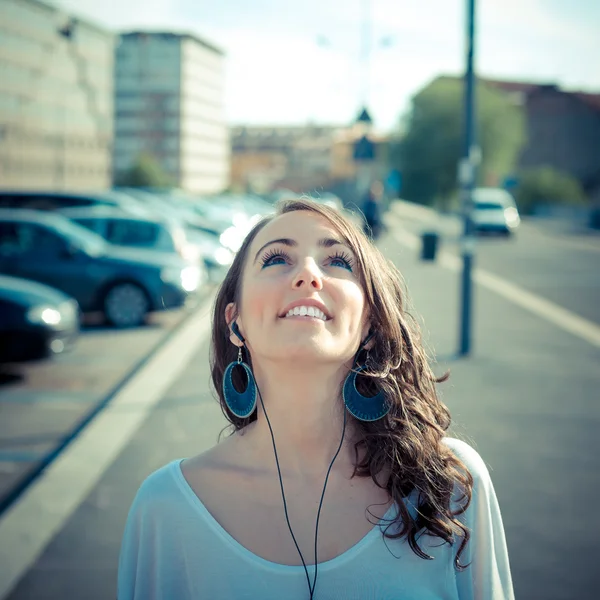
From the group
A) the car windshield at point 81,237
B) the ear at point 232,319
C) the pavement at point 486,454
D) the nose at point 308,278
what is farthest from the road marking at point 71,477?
the car windshield at point 81,237

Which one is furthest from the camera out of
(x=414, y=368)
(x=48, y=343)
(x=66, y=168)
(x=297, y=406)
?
(x=66, y=168)

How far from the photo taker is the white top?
171 cm

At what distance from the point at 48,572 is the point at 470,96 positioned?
7076 millimetres

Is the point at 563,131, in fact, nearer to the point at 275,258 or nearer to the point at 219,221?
the point at 219,221

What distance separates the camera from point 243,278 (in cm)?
201

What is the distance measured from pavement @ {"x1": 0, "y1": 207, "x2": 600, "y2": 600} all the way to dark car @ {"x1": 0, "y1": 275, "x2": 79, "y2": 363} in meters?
1.02

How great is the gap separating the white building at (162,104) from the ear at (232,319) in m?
111

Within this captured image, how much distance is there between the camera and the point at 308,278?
5.93 feet

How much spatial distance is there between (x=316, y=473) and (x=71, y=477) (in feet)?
12.2

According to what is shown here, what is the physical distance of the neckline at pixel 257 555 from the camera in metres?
1.72

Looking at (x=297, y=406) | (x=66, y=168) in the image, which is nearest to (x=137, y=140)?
(x=66, y=168)

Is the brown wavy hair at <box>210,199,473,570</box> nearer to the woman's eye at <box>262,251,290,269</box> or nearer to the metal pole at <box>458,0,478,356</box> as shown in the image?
the woman's eye at <box>262,251,290,269</box>

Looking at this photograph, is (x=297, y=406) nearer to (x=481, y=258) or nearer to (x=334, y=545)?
(x=334, y=545)

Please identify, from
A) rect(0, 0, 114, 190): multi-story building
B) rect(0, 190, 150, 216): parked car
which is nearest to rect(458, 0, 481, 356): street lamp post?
rect(0, 190, 150, 216): parked car
